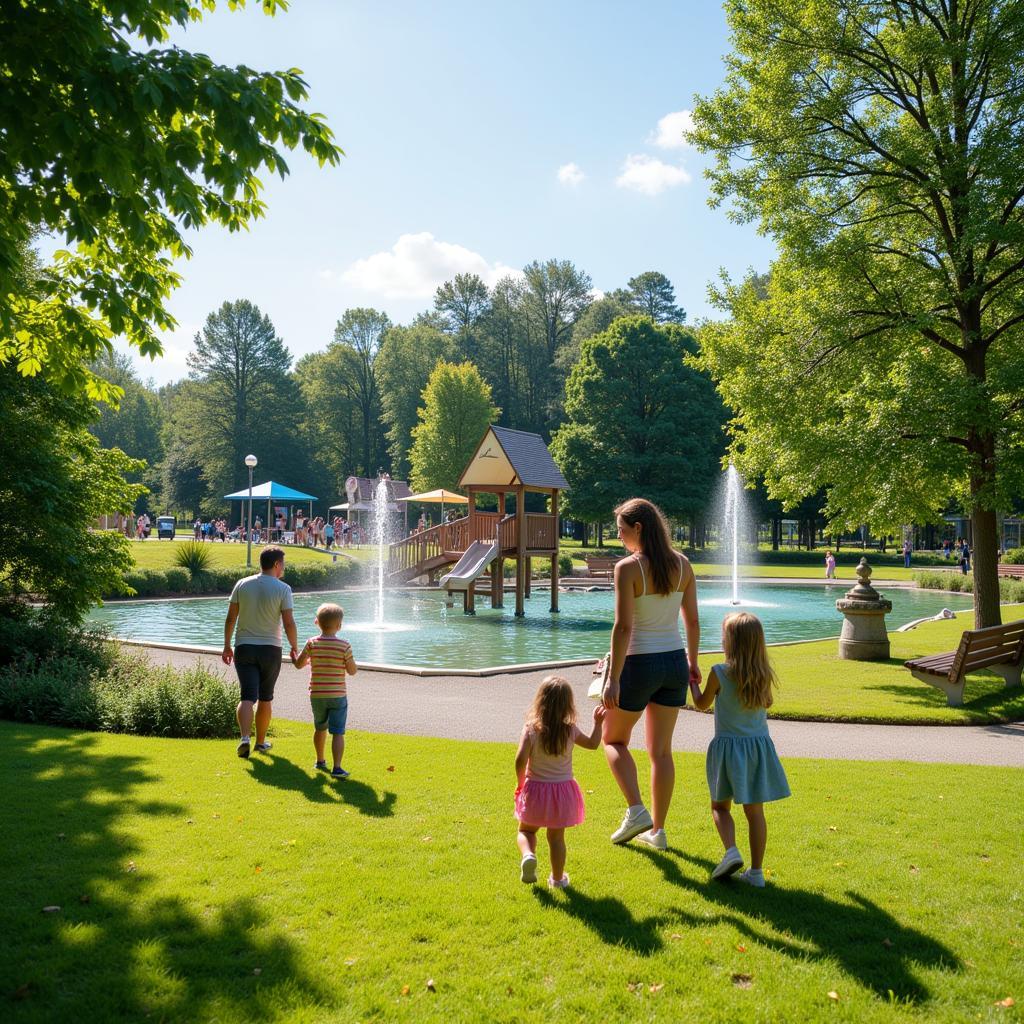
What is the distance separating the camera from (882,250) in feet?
45.5

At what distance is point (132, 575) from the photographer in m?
28.0

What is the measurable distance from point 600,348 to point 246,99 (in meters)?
50.8

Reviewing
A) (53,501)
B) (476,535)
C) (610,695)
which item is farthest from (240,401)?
(610,695)

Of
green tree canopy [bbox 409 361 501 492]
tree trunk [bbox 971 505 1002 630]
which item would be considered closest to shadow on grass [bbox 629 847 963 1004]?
tree trunk [bbox 971 505 1002 630]

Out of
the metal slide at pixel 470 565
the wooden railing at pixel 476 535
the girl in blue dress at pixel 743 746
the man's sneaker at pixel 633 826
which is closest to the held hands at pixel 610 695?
the girl in blue dress at pixel 743 746

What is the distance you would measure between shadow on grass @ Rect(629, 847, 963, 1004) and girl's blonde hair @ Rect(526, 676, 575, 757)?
40.3 inches

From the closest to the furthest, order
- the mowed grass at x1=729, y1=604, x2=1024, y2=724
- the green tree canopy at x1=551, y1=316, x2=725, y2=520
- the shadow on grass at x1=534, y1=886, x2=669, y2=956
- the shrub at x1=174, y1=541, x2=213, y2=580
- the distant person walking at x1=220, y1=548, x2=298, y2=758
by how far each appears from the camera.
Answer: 1. the shadow on grass at x1=534, y1=886, x2=669, y2=956
2. the distant person walking at x1=220, y1=548, x2=298, y2=758
3. the mowed grass at x1=729, y1=604, x2=1024, y2=724
4. the shrub at x1=174, y1=541, x2=213, y2=580
5. the green tree canopy at x1=551, y1=316, x2=725, y2=520

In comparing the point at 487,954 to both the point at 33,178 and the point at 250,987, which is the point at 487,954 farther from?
the point at 33,178

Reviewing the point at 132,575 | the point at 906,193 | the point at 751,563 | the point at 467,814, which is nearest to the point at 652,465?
the point at 751,563

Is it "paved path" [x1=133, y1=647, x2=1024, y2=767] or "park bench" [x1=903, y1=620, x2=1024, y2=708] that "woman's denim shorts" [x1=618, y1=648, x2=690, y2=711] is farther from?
"park bench" [x1=903, y1=620, x2=1024, y2=708]

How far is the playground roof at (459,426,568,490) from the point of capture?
26547 mm

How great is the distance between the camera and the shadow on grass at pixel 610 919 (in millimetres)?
4113

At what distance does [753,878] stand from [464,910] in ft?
5.31

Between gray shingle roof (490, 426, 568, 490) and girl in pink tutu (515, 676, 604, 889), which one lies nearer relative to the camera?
girl in pink tutu (515, 676, 604, 889)
